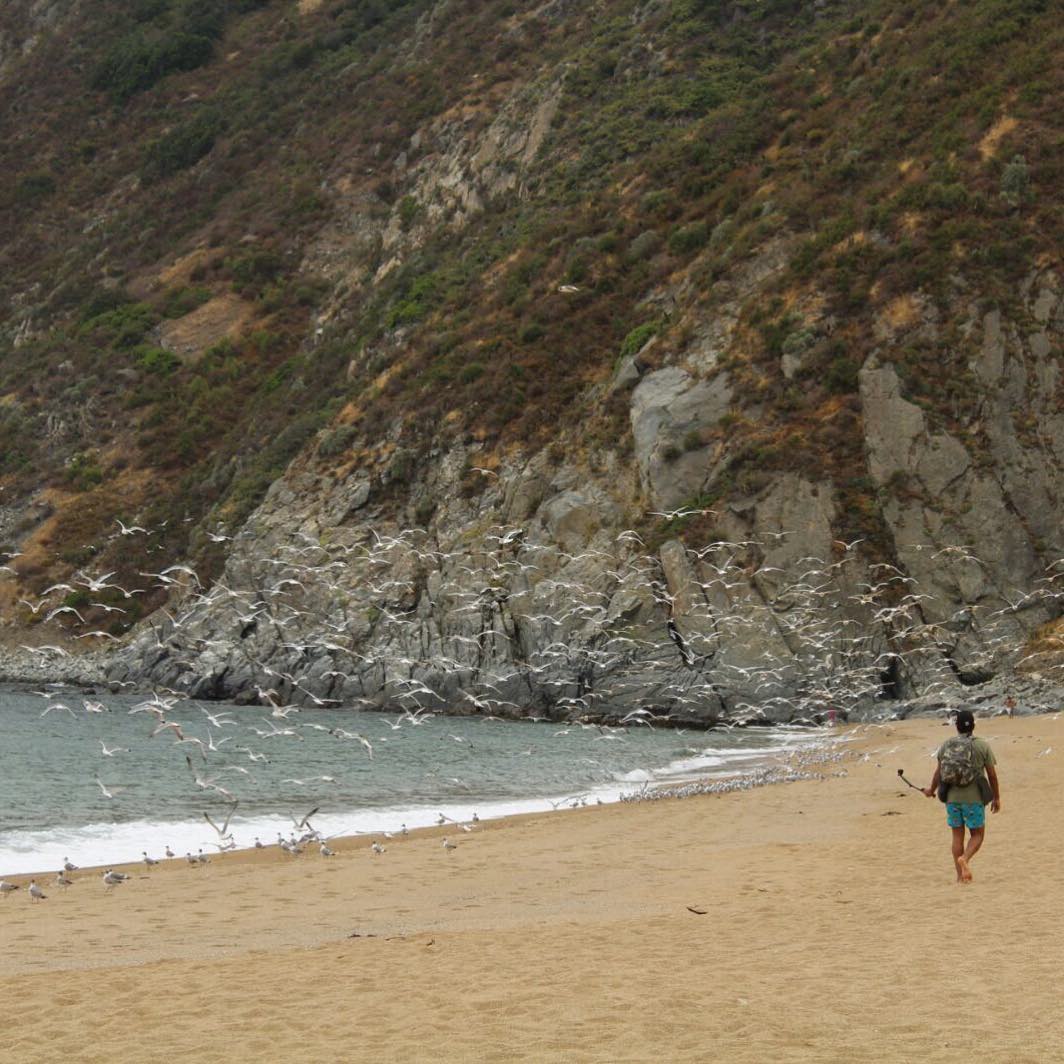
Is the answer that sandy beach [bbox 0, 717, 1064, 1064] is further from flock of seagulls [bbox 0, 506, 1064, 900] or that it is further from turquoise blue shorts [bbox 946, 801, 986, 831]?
flock of seagulls [bbox 0, 506, 1064, 900]

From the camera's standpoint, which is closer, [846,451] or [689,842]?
[689,842]

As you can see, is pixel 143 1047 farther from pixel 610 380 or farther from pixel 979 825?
pixel 610 380

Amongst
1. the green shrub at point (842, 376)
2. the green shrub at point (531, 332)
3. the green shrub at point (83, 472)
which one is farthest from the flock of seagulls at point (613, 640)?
the green shrub at point (83, 472)

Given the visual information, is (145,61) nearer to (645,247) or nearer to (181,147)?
(181,147)

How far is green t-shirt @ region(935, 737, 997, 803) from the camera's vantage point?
11617 millimetres

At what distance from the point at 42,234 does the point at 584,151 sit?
49369 mm

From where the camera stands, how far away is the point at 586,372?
180ft

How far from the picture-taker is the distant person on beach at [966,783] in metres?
11.6

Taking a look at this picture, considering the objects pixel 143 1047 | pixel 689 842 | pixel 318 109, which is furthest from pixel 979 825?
pixel 318 109

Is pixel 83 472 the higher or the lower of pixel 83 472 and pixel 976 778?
the higher

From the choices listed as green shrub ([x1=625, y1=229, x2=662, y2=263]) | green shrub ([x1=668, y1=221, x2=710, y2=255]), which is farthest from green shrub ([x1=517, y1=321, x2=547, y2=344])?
green shrub ([x1=668, y1=221, x2=710, y2=255])

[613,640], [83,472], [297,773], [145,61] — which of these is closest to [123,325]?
[83,472]

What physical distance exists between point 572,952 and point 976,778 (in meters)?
4.19

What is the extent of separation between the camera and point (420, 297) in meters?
68.0
